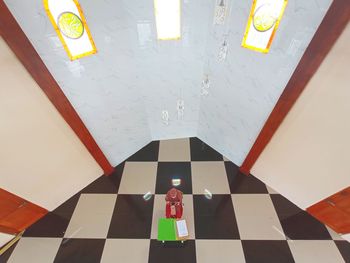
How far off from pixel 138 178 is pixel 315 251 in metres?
2.26

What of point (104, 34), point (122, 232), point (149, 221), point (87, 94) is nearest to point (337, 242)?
point (149, 221)

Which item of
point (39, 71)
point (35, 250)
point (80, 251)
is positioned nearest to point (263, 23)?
point (39, 71)

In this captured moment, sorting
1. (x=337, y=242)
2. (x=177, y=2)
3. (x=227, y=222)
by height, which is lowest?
(x=337, y=242)

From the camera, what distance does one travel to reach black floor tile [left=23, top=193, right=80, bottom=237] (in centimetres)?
243

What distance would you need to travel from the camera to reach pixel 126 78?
8.56 ft

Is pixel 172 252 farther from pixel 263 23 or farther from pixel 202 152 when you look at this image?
pixel 263 23

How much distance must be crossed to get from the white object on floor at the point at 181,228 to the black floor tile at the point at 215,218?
0.21 m

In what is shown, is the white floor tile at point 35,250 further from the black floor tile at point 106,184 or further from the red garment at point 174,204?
the red garment at point 174,204

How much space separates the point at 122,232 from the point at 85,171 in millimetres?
941

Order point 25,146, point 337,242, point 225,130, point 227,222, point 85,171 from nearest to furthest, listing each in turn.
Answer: point 25,146, point 337,242, point 227,222, point 85,171, point 225,130

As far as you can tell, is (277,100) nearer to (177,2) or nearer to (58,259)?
(177,2)

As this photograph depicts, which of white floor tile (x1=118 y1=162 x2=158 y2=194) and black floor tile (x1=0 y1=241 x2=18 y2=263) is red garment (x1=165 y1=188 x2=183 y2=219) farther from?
black floor tile (x1=0 y1=241 x2=18 y2=263)

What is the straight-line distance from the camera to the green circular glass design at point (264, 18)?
6.13 feet

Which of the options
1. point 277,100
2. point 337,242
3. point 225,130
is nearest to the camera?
point 277,100
